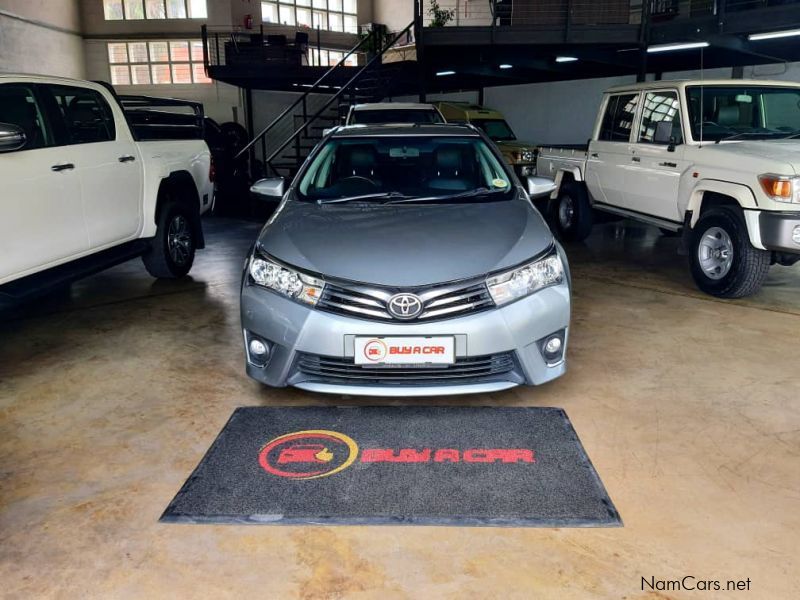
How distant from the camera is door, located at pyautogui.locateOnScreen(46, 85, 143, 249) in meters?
4.62

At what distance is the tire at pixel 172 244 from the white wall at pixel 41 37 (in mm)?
12161

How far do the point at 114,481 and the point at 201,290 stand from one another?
3449mm

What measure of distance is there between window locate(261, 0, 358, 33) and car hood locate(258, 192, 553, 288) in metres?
19.3

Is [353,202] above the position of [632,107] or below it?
below

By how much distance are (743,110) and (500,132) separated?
310 inches

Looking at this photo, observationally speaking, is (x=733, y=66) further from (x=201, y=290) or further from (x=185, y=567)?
(x=185, y=567)

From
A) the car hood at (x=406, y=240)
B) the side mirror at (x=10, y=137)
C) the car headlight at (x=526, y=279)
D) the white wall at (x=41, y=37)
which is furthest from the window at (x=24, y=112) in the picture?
the white wall at (x=41, y=37)

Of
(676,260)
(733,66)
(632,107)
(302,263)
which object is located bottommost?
(676,260)

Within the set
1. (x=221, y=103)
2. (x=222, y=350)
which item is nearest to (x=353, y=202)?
(x=222, y=350)

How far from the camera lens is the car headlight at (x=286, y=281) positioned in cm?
313

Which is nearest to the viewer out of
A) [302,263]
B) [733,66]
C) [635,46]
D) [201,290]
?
[302,263]

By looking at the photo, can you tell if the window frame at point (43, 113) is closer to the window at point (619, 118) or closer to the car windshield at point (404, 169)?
the car windshield at point (404, 169)

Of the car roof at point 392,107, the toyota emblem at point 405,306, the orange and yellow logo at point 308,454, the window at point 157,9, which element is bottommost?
the orange and yellow logo at point 308,454

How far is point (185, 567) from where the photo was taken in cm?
222
